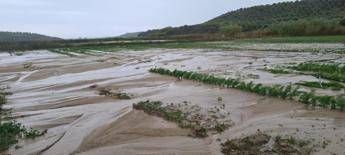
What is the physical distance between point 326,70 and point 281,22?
237ft

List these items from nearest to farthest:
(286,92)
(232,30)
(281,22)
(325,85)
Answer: (286,92)
(325,85)
(232,30)
(281,22)

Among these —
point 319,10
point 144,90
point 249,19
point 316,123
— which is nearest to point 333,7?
point 319,10

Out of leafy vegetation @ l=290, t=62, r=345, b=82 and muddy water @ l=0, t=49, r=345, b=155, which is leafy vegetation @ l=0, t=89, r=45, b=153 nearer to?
muddy water @ l=0, t=49, r=345, b=155

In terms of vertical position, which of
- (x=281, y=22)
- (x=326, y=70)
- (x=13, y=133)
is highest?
(x=281, y=22)

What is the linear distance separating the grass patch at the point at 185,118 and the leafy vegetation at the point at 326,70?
5642mm

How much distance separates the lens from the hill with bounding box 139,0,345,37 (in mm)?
62375

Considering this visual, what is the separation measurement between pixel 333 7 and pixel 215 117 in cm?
9445

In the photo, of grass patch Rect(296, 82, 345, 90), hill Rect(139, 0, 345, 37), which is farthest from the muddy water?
hill Rect(139, 0, 345, 37)

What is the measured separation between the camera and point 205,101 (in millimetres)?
14547

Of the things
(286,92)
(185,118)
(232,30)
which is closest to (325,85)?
(286,92)

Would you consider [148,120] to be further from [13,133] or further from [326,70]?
[326,70]

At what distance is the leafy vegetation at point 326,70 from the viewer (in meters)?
16.5

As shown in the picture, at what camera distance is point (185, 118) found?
39.1ft

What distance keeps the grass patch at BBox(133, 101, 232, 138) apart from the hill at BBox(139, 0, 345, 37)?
158ft
